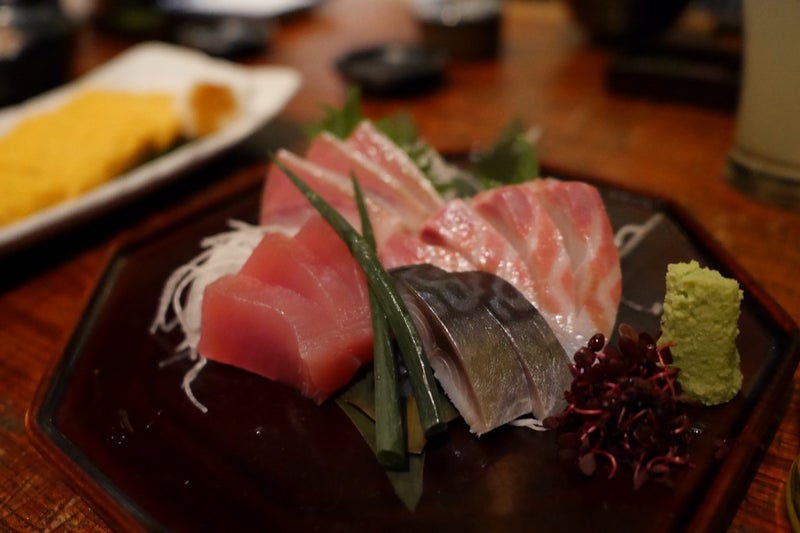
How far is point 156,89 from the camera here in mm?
3607

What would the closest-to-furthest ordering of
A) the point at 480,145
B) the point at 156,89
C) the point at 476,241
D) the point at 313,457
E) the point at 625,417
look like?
the point at 625,417 < the point at 313,457 < the point at 476,241 < the point at 480,145 < the point at 156,89

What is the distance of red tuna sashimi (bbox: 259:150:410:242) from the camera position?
6.97 feet

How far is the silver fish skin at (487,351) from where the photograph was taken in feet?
4.97

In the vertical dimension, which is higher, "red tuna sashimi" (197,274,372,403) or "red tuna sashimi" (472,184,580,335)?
"red tuna sashimi" (472,184,580,335)

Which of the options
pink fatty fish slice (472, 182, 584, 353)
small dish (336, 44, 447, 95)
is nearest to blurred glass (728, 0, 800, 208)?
pink fatty fish slice (472, 182, 584, 353)

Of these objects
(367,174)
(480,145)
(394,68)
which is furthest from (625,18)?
(367,174)

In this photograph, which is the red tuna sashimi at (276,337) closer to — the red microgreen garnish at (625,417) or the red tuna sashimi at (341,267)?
the red tuna sashimi at (341,267)

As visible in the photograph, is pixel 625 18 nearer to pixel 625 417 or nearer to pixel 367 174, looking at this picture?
pixel 367 174

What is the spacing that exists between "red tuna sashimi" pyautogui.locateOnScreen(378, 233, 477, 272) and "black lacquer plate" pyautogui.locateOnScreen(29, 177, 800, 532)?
18.1 inches

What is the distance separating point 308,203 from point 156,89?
191 cm

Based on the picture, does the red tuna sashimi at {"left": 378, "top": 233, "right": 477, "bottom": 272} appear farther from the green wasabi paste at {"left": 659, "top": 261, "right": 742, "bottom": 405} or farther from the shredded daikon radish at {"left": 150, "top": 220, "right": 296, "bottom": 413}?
the green wasabi paste at {"left": 659, "top": 261, "right": 742, "bottom": 405}

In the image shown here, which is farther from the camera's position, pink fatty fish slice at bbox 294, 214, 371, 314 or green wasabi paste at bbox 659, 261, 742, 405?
pink fatty fish slice at bbox 294, 214, 371, 314

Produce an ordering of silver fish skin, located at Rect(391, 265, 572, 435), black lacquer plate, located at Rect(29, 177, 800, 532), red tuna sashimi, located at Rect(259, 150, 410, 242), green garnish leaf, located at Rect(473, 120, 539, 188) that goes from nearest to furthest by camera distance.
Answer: black lacquer plate, located at Rect(29, 177, 800, 532) < silver fish skin, located at Rect(391, 265, 572, 435) < red tuna sashimi, located at Rect(259, 150, 410, 242) < green garnish leaf, located at Rect(473, 120, 539, 188)

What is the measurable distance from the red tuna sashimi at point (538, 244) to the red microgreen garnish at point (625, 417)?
26cm
